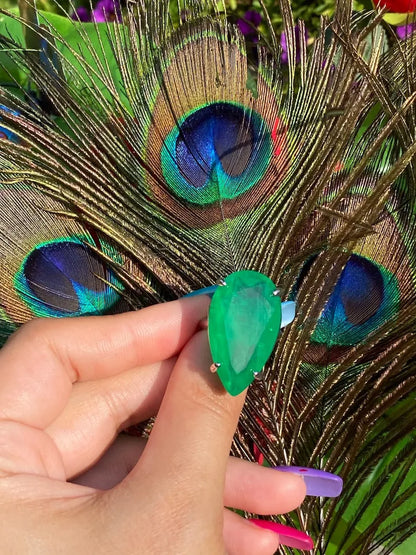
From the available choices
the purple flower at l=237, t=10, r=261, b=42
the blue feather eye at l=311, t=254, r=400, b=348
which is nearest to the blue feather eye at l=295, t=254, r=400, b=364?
the blue feather eye at l=311, t=254, r=400, b=348

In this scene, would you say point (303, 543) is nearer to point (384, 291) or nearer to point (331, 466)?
point (331, 466)

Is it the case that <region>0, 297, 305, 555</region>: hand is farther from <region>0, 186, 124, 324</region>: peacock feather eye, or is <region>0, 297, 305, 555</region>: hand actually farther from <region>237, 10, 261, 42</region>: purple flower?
<region>237, 10, 261, 42</region>: purple flower

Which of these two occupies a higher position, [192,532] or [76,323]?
[76,323]

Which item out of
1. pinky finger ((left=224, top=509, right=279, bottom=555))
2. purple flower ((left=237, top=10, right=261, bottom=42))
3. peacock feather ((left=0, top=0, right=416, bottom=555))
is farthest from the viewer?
purple flower ((left=237, top=10, right=261, bottom=42))

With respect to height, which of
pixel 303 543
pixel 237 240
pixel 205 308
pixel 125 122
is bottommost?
pixel 303 543

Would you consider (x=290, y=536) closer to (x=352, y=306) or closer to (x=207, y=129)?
(x=352, y=306)

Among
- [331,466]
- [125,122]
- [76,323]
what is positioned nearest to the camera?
[76,323]

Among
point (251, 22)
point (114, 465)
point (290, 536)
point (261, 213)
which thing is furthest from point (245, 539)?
point (251, 22)

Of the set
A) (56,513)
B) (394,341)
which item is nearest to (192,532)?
(56,513)
